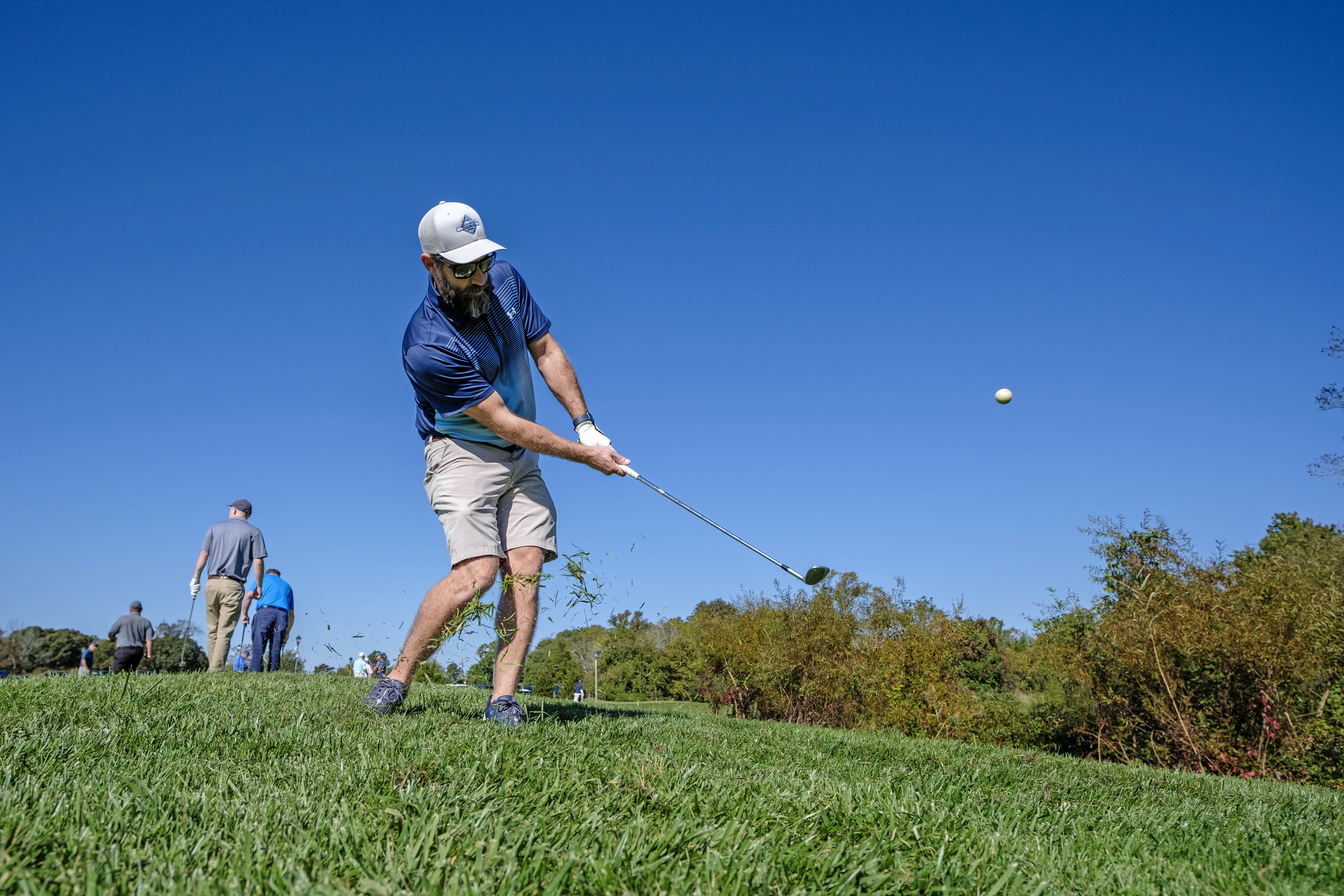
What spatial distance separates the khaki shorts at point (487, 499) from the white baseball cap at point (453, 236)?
936 mm

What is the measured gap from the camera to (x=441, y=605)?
4016mm

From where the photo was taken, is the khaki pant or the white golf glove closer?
the white golf glove

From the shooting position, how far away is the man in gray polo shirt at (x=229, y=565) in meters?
10.0

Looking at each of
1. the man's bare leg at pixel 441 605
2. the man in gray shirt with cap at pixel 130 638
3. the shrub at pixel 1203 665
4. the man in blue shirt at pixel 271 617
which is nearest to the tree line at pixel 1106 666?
the shrub at pixel 1203 665

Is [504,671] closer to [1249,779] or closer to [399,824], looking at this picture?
[399,824]

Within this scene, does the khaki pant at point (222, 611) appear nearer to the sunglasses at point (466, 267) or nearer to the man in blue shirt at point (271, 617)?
the man in blue shirt at point (271, 617)

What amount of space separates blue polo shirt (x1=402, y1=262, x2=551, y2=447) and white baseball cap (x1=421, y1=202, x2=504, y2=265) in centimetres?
25

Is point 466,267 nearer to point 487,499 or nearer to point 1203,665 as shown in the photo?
point 487,499

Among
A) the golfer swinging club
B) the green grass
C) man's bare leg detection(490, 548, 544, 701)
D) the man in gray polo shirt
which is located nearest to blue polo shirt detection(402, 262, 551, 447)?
the golfer swinging club

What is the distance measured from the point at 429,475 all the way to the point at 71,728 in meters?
1.89

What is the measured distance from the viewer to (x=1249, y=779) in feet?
22.5

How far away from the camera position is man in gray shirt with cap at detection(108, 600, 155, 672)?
40.6ft

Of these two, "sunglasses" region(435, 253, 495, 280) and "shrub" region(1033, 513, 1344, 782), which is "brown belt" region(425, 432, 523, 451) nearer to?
"sunglasses" region(435, 253, 495, 280)

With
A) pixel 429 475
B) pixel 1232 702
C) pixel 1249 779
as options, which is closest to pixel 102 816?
pixel 429 475
